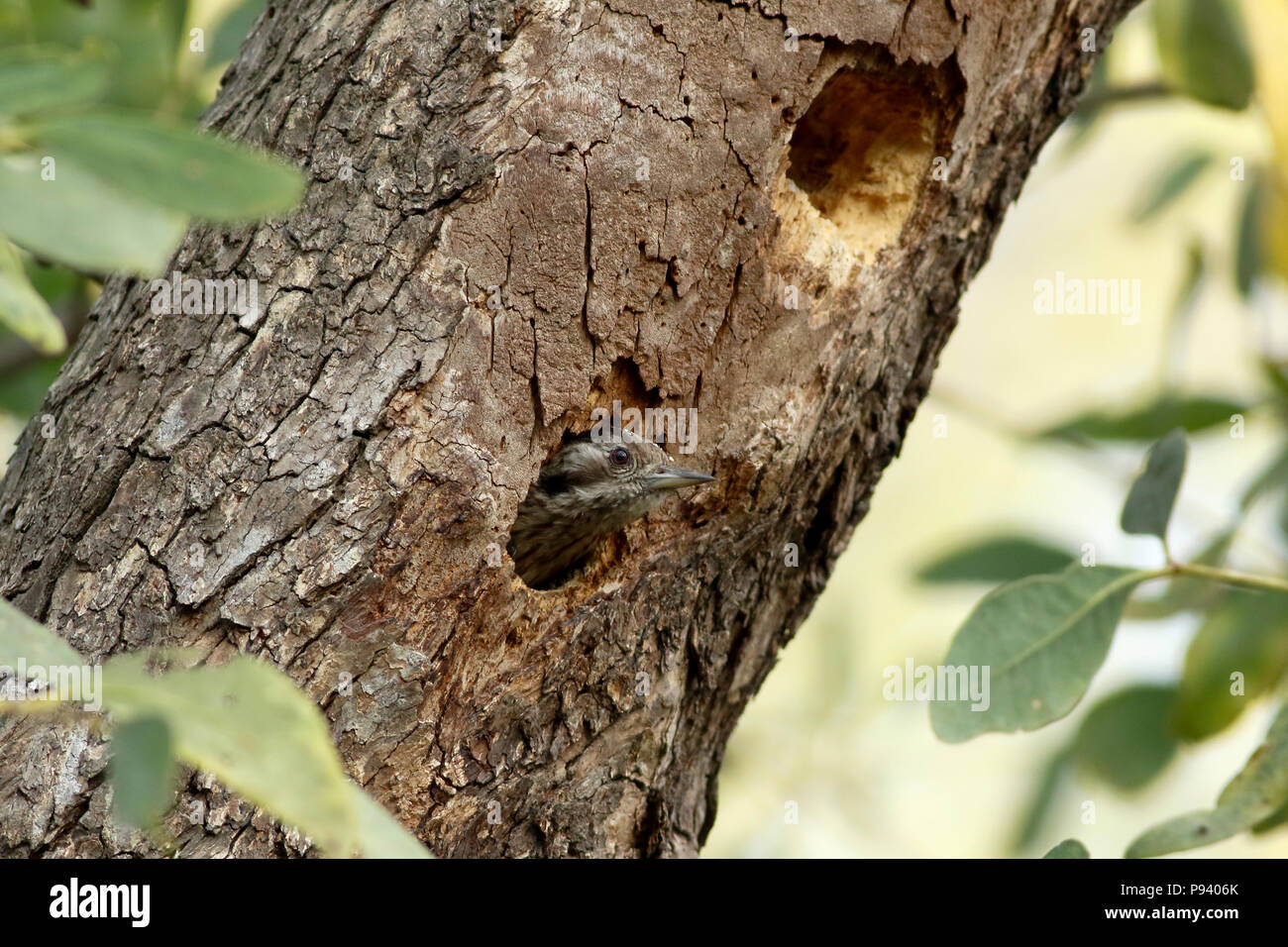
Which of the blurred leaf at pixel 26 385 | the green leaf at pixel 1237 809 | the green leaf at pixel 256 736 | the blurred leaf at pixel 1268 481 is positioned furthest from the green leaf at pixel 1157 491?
the blurred leaf at pixel 26 385

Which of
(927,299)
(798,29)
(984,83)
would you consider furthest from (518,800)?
(984,83)

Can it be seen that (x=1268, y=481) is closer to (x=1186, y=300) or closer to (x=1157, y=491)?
(x=1186, y=300)

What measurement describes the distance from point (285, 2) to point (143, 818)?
2268 millimetres

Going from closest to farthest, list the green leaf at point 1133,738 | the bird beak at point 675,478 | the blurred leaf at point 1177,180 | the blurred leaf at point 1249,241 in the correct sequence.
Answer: the bird beak at point 675,478 → the green leaf at point 1133,738 → the blurred leaf at point 1249,241 → the blurred leaf at point 1177,180

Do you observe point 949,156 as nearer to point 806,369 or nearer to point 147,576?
point 806,369

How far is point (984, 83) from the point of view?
303 cm

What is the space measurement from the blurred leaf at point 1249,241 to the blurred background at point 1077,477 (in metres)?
0.01

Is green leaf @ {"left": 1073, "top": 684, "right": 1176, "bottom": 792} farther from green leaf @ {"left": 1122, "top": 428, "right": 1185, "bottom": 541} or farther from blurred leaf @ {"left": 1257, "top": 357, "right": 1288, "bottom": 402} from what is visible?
green leaf @ {"left": 1122, "top": 428, "right": 1185, "bottom": 541}

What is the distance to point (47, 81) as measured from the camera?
1.36 metres

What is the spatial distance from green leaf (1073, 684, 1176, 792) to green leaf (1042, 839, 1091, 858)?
6.01ft

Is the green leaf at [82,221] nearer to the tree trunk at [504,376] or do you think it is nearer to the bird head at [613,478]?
the tree trunk at [504,376]

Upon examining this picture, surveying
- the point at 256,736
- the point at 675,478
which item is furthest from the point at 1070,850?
the point at 256,736

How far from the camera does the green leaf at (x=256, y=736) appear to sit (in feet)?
4.01

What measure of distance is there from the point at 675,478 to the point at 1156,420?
82.5 inches
